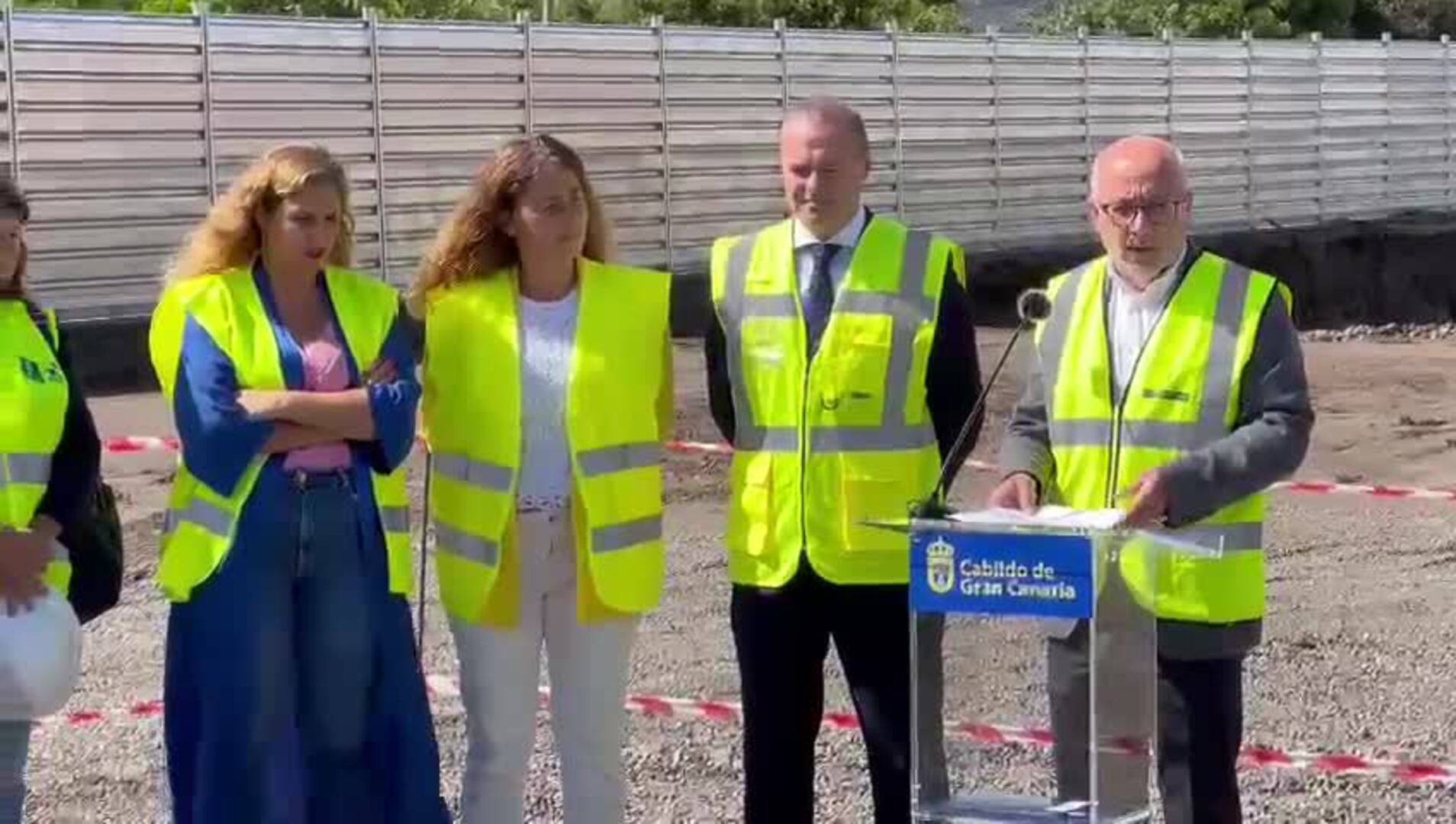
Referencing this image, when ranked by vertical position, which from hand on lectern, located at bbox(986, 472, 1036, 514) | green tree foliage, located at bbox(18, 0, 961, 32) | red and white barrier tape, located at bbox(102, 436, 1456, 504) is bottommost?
red and white barrier tape, located at bbox(102, 436, 1456, 504)

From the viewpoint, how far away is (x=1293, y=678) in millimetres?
9328

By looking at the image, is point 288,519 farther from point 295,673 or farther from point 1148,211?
point 1148,211

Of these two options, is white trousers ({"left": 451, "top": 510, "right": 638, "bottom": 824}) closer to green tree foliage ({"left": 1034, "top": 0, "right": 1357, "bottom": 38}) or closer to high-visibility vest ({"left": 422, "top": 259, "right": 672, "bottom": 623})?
high-visibility vest ({"left": 422, "top": 259, "right": 672, "bottom": 623})

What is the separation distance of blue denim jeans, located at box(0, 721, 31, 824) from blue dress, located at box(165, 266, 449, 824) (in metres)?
0.34

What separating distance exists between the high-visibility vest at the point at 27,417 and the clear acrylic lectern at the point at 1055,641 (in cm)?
196

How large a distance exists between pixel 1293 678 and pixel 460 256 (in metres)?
4.57

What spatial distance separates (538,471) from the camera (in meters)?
5.80

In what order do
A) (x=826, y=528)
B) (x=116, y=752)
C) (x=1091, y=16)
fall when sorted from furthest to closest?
(x=1091, y=16) → (x=116, y=752) → (x=826, y=528)

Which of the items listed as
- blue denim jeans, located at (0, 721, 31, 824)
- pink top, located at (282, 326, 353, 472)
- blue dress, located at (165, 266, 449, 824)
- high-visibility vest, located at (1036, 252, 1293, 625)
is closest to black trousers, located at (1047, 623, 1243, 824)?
high-visibility vest, located at (1036, 252, 1293, 625)

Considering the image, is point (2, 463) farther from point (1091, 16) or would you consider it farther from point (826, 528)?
point (1091, 16)

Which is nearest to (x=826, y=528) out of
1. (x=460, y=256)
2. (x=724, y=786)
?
(x=460, y=256)

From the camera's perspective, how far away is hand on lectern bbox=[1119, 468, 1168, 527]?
5062mm

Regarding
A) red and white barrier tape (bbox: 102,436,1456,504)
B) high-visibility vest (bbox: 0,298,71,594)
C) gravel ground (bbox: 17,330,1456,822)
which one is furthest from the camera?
red and white barrier tape (bbox: 102,436,1456,504)

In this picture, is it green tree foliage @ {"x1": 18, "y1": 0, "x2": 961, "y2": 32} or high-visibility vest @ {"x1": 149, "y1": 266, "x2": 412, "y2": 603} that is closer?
high-visibility vest @ {"x1": 149, "y1": 266, "x2": 412, "y2": 603}
